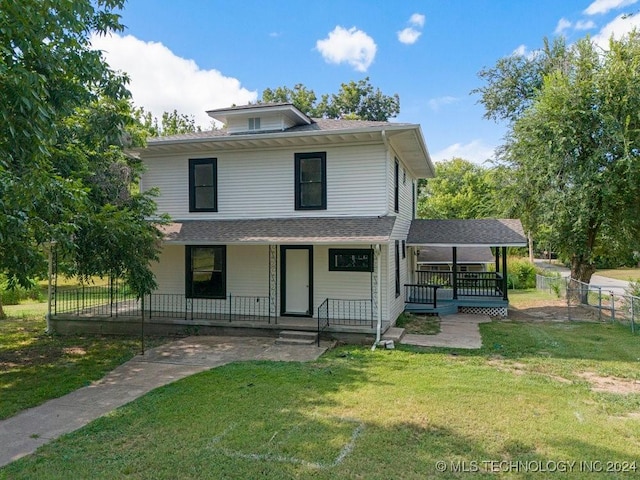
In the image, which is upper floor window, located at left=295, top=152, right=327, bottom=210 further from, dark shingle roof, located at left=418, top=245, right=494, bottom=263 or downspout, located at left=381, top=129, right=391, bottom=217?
dark shingle roof, located at left=418, top=245, right=494, bottom=263

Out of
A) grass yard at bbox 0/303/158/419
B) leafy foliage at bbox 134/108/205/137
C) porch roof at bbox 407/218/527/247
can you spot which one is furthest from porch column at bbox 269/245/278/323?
leafy foliage at bbox 134/108/205/137

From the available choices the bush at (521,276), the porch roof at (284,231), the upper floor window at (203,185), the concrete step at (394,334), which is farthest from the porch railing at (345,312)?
the bush at (521,276)

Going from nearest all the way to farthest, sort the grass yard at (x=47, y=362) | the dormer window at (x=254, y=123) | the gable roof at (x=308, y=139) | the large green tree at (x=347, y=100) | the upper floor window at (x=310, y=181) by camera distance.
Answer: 1. the grass yard at (x=47, y=362)
2. the gable roof at (x=308, y=139)
3. the upper floor window at (x=310, y=181)
4. the dormer window at (x=254, y=123)
5. the large green tree at (x=347, y=100)

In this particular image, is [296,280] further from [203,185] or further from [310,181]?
[203,185]

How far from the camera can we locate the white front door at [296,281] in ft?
38.7

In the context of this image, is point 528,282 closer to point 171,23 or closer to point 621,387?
point 621,387

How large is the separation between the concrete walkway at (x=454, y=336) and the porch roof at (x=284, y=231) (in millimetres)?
2715

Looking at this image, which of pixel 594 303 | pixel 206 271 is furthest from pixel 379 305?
pixel 594 303

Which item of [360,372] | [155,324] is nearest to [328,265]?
[360,372]

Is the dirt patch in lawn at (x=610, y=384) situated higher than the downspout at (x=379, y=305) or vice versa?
the downspout at (x=379, y=305)

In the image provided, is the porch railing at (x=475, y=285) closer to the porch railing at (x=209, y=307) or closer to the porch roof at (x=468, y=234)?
the porch roof at (x=468, y=234)

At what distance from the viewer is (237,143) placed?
1178 cm

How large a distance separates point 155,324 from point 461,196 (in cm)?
3007

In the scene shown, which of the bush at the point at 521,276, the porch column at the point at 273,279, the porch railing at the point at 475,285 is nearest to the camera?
the porch column at the point at 273,279
